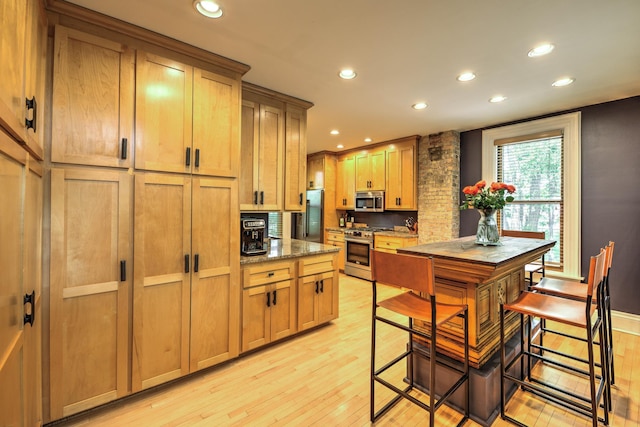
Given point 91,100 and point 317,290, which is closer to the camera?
point 91,100

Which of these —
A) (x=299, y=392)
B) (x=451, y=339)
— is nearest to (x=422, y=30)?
(x=451, y=339)

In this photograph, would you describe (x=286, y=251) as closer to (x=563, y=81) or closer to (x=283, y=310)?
(x=283, y=310)

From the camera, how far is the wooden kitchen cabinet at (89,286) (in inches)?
68.0

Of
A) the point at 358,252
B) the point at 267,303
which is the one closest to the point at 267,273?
the point at 267,303

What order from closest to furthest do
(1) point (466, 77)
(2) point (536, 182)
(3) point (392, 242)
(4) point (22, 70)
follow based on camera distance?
1. (4) point (22, 70)
2. (1) point (466, 77)
3. (2) point (536, 182)
4. (3) point (392, 242)

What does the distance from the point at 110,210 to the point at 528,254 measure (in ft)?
9.84

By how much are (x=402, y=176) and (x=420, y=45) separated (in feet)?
10.4

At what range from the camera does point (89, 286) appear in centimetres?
182

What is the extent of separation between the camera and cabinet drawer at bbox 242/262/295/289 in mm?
2562

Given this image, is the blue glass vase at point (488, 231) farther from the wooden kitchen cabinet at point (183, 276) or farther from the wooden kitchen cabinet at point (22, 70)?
the wooden kitchen cabinet at point (22, 70)

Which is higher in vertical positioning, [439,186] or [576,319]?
[439,186]

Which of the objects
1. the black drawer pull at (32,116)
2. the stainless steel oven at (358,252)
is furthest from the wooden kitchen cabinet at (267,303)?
the stainless steel oven at (358,252)

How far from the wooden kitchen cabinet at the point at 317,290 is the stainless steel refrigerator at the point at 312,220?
3.12 metres

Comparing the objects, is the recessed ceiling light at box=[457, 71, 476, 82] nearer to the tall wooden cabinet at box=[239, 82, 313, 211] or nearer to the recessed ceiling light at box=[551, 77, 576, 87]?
the recessed ceiling light at box=[551, 77, 576, 87]
